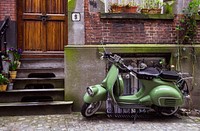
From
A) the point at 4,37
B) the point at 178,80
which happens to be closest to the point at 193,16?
the point at 178,80

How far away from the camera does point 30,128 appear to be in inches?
174

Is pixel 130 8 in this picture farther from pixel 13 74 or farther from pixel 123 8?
pixel 13 74

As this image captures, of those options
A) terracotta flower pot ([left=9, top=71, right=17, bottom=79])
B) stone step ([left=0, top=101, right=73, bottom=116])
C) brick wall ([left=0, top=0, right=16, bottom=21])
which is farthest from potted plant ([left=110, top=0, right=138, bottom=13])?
terracotta flower pot ([left=9, top=71, right=17, bottom=79])

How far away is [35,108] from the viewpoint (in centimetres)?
525

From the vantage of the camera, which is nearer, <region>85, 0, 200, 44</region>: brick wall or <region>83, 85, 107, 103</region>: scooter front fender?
<region>83, 85, 107, 103</region>: scooter front fender

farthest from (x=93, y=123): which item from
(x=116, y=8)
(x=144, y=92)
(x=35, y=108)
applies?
(x=116, y=8)

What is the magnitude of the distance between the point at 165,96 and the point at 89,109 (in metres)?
1.37

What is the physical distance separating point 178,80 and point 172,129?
971 mm

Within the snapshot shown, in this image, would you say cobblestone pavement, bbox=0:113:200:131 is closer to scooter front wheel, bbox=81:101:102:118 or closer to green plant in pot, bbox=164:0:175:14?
scooter front wheel, bbox=81:101:102:118

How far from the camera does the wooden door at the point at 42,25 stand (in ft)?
21.8

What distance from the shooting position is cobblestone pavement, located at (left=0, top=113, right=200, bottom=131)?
14.6 ft

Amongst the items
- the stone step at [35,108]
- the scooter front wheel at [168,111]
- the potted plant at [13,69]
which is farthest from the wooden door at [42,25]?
the scooter front wheel at [168,111]

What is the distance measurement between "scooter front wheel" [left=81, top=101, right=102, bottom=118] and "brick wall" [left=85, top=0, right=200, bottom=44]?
4.48 ft

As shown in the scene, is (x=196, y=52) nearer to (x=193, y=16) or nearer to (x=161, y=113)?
(x=193, y=16)
